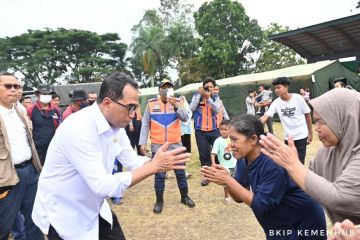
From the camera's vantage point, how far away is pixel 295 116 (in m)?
5.46

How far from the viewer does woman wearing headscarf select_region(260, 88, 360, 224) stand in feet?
6.09

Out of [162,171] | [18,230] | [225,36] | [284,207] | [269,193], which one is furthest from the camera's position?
[225,36]

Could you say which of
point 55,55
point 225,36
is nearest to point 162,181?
point 225,36

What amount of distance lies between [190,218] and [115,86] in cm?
313

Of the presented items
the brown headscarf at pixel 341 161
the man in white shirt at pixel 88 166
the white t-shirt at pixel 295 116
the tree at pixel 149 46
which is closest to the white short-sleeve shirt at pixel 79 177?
the man in white shirt at pixel 88 166

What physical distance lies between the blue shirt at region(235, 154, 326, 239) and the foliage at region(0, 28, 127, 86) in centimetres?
3780

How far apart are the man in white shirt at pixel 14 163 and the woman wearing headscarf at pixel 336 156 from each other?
2.36 metres

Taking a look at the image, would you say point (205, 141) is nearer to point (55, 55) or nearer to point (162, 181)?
point (162, 181)

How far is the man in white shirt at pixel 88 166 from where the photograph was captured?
2.10 meters

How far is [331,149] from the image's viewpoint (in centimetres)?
219

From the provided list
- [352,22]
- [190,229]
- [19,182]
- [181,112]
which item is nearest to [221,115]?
[181,112]

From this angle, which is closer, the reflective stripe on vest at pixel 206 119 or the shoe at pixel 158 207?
the shoe at pixel 158 207

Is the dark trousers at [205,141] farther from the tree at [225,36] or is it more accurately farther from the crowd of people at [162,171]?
the tree at [225,36]

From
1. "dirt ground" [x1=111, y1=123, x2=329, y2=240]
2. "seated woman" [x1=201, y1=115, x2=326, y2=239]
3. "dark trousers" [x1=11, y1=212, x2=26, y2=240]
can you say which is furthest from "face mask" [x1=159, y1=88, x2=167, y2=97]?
"seated woman" [x1=201, y1=115, x2=326, y2=239]
